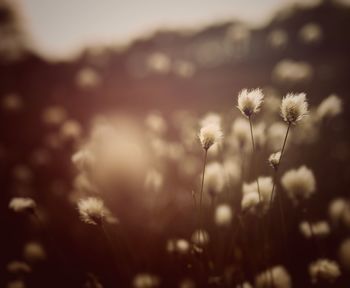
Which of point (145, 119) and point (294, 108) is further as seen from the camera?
point (145, 119)

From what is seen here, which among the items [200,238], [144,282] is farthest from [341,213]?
[144,282]

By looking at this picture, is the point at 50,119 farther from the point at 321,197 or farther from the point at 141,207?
the point at 321,197

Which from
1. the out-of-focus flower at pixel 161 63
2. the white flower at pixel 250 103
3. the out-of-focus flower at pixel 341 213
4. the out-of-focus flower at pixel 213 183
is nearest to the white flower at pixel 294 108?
the white flower at pixel 250 103

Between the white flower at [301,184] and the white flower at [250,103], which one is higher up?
the white flower at [250,103]

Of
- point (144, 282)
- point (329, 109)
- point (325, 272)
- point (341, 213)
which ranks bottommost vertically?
point (325, 272)

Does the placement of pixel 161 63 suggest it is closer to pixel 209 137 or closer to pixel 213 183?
pixel 213 183

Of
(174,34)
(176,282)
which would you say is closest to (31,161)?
(176,282)

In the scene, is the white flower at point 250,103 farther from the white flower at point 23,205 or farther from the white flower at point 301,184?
the white flower at point 23,205

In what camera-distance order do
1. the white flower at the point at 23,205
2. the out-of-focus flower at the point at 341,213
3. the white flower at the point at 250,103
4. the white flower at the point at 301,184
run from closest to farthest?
1. the white flower at the point at 250,103
2. the white flower at the point at 301,184
3. the white flower at the point at 23,205
4. the out-of-focus flower at the point at 341,213
